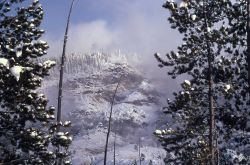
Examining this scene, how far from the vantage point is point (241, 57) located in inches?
879

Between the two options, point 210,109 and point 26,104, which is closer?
point 26,104

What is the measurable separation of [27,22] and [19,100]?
110 inches

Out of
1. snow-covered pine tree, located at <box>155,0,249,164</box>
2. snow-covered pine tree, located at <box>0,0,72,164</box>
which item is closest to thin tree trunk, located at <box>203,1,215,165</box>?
snow-covered pine tree, located at <box>155,0,249,164</box>

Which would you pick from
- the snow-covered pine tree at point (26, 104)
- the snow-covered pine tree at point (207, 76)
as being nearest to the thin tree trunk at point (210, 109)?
the snow-covered pine tree at point (207, 76)

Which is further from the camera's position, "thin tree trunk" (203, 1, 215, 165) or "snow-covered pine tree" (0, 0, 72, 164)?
"thin tree trunk" (203, 1, 215, 165)

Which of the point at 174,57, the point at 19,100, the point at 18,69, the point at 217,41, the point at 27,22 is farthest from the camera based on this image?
the point at 174,57

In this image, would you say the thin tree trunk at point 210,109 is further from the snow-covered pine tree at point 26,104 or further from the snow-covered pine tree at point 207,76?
the snow-covered pine tree at point 26,104

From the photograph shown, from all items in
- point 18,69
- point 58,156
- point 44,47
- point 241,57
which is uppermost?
point 241,57

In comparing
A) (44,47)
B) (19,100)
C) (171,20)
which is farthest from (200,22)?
(19,100)

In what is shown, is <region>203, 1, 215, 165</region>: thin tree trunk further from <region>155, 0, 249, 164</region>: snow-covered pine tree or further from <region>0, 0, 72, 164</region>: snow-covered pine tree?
<region>0, 0, 72, 164</region>: snow-covered pine tree

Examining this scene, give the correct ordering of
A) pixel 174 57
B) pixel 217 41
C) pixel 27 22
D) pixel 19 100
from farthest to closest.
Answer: pixel 174 57 → pixel 217 41 → pixel 27 22 → pixel 19 100

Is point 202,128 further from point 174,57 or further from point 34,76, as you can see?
point 34,76

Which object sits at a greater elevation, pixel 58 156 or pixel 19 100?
pixel 19 100

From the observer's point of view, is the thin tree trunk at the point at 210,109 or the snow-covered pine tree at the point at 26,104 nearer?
the snow-covered pine tree at the point at 26,104
